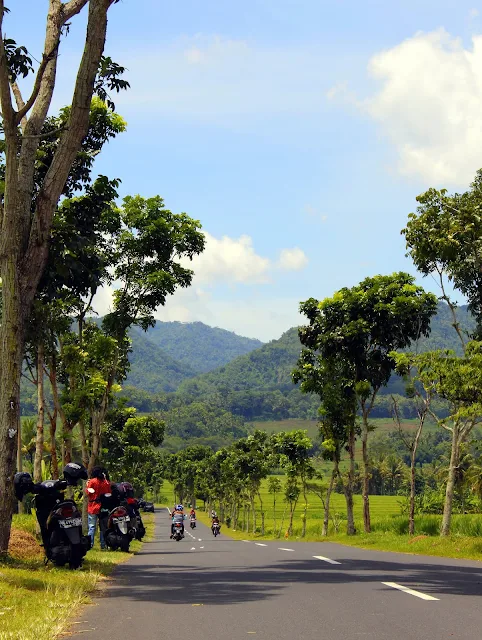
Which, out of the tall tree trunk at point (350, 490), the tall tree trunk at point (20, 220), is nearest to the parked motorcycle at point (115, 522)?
the tall tree trunk at point (20, 220)

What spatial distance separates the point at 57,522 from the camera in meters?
14.0

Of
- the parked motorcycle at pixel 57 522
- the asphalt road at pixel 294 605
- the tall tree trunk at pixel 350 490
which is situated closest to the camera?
the asphalt road at pixel 294 605

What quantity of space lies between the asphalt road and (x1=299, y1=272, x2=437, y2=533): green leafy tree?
1840 cm

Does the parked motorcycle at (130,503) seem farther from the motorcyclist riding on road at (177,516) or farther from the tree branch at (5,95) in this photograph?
the motorcyclist riding on road at (177,516)

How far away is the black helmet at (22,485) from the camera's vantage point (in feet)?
46.1

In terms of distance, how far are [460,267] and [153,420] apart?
112ft

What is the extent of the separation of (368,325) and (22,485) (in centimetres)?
2083

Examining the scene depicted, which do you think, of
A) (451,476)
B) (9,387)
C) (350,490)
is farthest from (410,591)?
(350,490)

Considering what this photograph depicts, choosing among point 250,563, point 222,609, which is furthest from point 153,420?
point 222,609

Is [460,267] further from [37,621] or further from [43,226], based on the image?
[37,621]

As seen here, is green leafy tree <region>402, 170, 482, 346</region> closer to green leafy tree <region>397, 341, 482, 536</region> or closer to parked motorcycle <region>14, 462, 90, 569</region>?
green leafy tree <region>397, 341, 482, 536</region>

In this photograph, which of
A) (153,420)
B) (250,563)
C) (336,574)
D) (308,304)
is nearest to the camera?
(336,574)

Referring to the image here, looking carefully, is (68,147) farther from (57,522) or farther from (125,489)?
(125,489)

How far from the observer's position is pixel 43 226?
14.0m
